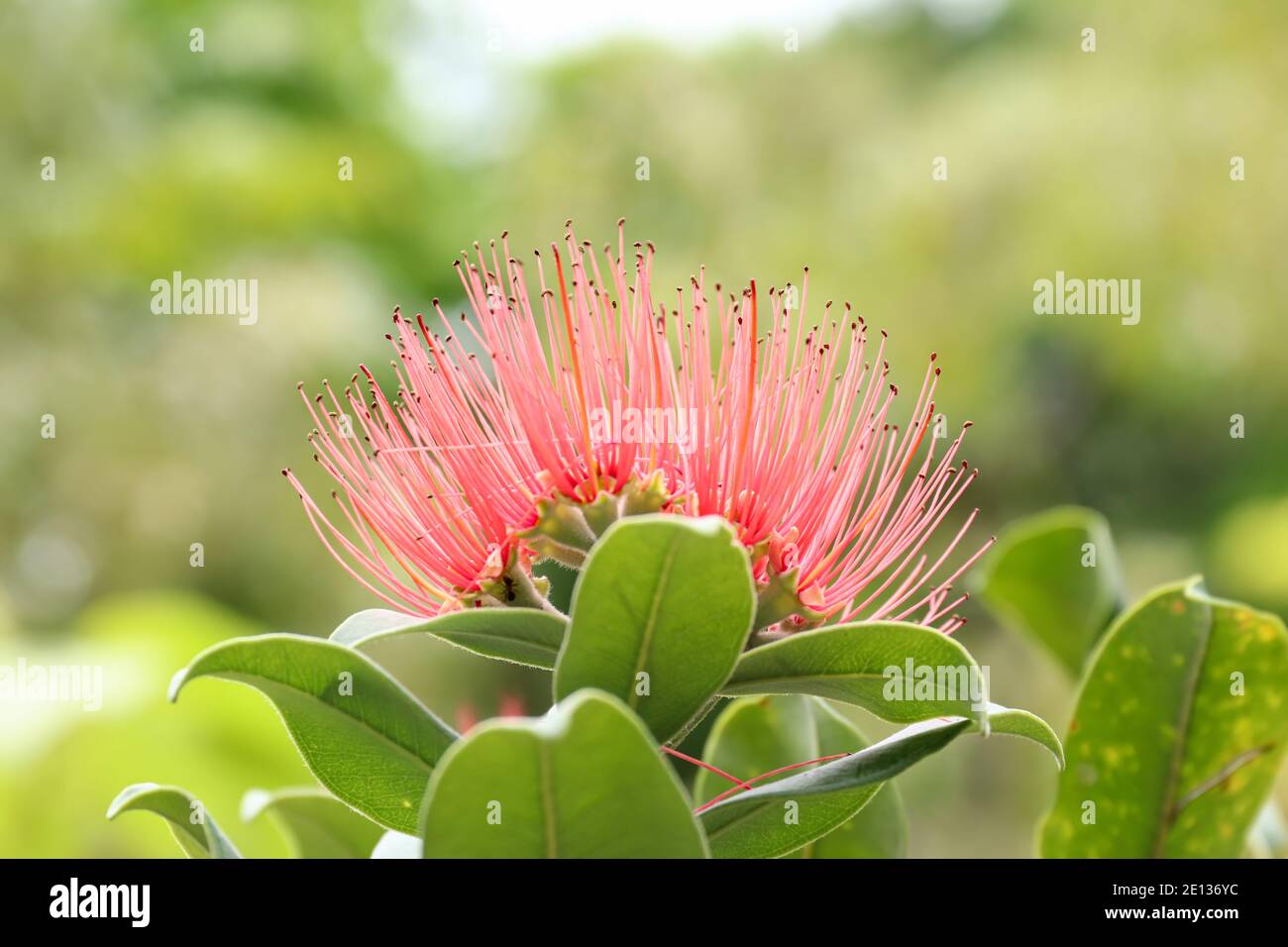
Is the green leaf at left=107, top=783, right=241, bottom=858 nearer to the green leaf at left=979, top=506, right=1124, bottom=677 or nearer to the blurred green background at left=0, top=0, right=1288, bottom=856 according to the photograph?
the green leaf at left=979, top=506, right=1124, bottom=677

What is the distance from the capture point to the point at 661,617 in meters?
0.57

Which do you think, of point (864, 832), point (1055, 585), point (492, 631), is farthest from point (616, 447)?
point (1055, 585)

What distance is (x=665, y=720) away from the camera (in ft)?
2.00

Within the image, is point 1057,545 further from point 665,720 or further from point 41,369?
point 41,369

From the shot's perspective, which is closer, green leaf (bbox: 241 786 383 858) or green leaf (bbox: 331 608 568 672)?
green leaf (bbox: 331 608 568 672)

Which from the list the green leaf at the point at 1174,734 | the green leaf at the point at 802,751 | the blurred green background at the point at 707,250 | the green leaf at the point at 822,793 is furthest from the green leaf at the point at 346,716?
the blurred green background at the point at 707,250

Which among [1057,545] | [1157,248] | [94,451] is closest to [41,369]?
[94,451]

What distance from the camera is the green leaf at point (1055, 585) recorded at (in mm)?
1009

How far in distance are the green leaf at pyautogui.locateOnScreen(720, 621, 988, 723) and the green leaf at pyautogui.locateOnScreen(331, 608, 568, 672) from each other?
0.29ft

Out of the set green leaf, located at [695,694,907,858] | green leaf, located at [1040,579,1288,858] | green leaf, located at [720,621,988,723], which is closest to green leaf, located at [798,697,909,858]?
green leaf, located at [695,694,907,858]

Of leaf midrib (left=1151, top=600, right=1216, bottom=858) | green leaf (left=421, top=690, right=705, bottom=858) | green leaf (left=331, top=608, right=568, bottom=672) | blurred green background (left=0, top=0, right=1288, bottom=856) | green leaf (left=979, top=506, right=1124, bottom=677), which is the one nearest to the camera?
green leaf (left=421, top=690, right=705, bottom=858)

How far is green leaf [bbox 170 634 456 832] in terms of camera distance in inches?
22.4

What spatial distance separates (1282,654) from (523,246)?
773 cm

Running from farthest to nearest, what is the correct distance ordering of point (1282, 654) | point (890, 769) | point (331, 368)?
point (331, 368)
point (1282, 654)
point (890, 769)
